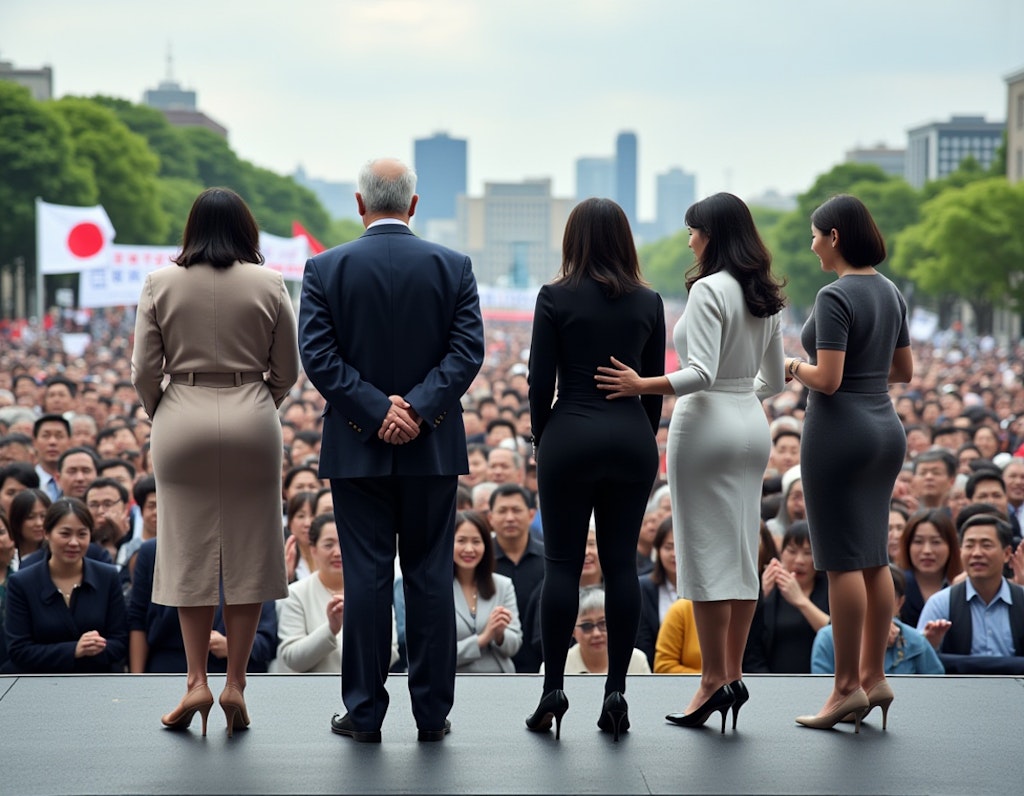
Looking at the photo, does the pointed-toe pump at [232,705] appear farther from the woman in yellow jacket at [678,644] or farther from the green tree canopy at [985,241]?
the green tree canopy at [985,241]

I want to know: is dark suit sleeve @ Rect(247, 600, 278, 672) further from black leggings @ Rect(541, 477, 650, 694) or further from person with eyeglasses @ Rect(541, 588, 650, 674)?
black leggings @ Rect(541, 477, 650, 694)

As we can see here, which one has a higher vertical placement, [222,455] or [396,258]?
[396,258]

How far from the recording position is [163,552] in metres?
5.81

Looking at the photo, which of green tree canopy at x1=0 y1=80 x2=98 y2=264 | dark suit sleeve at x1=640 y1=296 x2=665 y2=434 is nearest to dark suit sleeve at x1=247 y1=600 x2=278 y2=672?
dark suit sleeve at x1=640 y1=296 x2=665 y2=434

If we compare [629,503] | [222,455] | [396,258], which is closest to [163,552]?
[222,455]

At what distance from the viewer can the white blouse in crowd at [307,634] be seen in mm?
7480

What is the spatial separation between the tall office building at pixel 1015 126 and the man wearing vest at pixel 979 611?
256ft

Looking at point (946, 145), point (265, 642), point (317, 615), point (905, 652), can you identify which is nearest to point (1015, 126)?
point (905, 652)

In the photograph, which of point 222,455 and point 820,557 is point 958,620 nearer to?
point 820,557

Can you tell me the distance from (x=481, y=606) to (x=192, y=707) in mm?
2430

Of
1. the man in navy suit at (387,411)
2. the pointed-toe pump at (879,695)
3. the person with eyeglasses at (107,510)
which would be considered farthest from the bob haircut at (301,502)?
the pointed-toe pump at (879,695)

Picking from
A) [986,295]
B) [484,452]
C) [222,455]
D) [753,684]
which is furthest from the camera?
[986,295]

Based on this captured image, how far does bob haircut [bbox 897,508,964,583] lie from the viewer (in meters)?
8.62

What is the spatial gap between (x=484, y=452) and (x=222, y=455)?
743 cm
